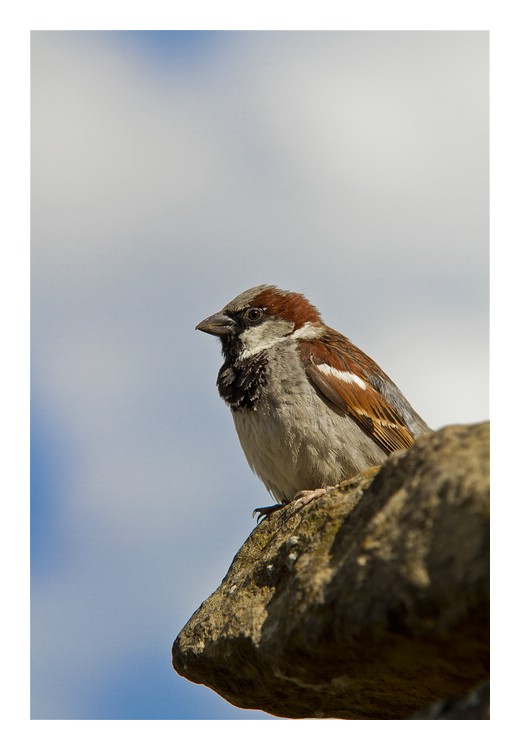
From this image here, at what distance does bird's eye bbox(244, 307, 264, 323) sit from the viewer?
5543mm

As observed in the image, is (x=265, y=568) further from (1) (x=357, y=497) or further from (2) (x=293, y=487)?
(2) (x=293, y=487)

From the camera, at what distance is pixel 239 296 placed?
18.5 feet

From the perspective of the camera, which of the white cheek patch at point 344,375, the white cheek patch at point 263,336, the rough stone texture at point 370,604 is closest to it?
the rough stone texture at point 370,604

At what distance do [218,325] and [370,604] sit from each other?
3166 mm

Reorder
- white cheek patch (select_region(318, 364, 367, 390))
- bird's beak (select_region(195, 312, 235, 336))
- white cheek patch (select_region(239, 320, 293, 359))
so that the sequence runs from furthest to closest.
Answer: bird's beak (select_region(195, 312, 235, 336)) < white cheek patch (select_region(239, 320, 293, 359)) < white cheek patch (select_region(318, 364, 367, 390))

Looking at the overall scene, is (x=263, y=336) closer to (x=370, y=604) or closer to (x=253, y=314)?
(x=253, y=314)

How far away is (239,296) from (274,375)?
908mm

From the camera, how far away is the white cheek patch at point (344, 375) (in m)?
4.97

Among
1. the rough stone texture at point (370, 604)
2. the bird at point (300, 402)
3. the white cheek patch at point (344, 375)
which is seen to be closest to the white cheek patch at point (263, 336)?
the bird at point (300, 402)

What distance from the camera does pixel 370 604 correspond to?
261 centimetres

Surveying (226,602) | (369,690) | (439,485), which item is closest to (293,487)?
(226,602)

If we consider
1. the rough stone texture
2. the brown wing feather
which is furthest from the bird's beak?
the rough stone texture

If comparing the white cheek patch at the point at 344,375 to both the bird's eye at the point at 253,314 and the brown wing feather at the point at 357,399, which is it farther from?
the bird's eye at the point at 253,314

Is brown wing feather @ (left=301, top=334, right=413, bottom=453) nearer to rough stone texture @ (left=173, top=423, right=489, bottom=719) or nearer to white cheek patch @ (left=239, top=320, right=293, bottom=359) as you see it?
white cheek patch @ (left=239, top=320, right=293, bottom=359)
